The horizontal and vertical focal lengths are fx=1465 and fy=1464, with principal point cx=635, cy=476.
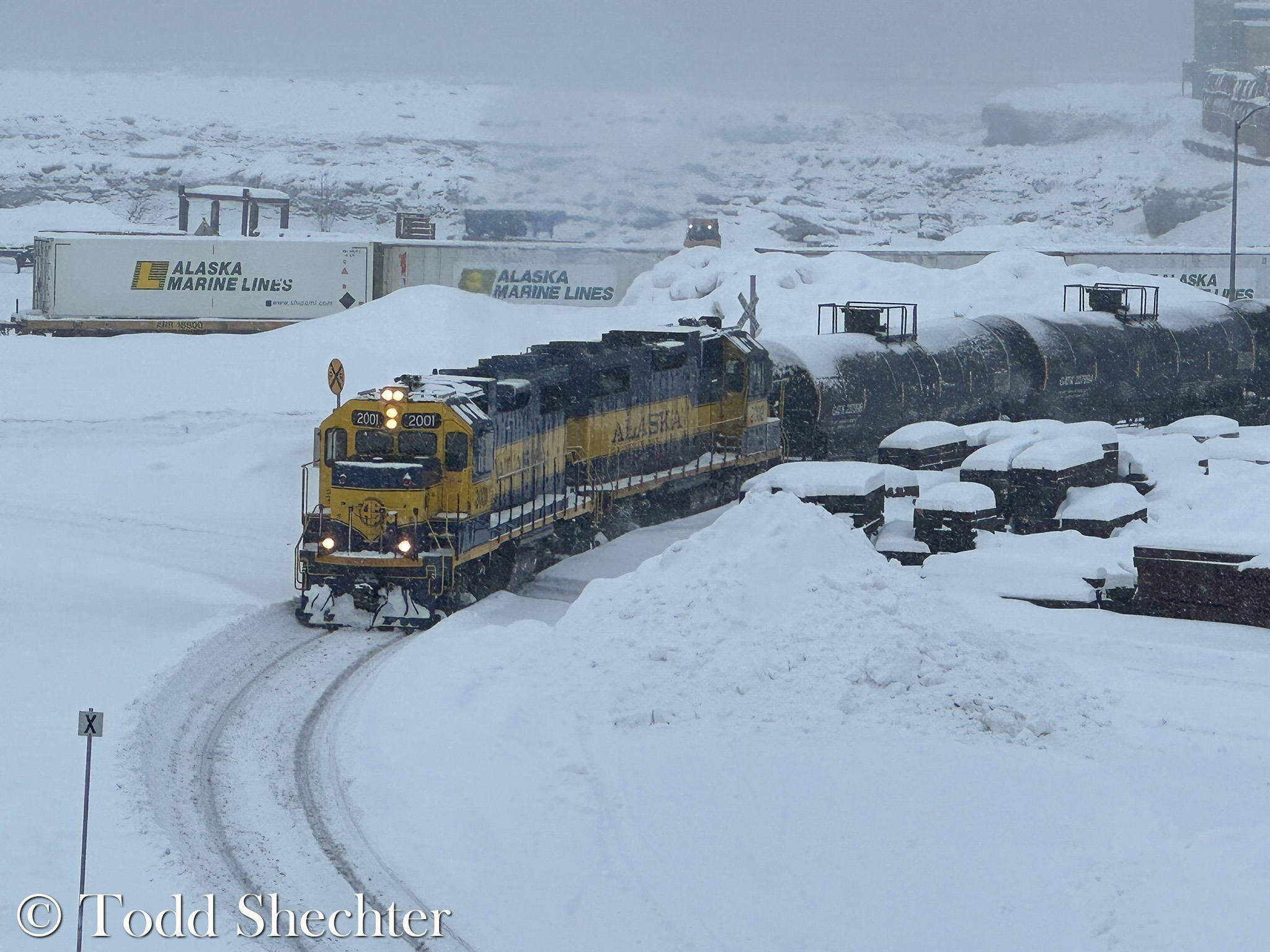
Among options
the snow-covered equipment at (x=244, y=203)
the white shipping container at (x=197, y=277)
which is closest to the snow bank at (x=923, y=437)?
the white shipping container at (x=197, y=277)

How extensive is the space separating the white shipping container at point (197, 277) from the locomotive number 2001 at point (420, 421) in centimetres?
2715

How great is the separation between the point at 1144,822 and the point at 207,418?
2274cm

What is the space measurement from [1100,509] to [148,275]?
30415mm

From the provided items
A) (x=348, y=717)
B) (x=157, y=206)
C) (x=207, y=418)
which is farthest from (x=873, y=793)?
(x=157, y=206)

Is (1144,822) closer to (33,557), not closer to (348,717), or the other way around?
(348,717)

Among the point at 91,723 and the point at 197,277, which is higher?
the point at 197,277

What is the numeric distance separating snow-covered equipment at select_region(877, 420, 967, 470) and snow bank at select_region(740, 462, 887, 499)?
2.94m

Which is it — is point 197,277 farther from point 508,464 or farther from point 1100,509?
point 1100,509

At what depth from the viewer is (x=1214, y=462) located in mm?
25594

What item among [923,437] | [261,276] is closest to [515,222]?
[261,276]

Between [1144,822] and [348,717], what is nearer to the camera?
[1144,822]

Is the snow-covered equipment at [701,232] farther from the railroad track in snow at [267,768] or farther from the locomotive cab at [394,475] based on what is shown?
the railroad track in snow at [267,768]

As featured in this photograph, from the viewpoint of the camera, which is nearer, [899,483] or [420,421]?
[420,421]

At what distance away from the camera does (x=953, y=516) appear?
19906mm
